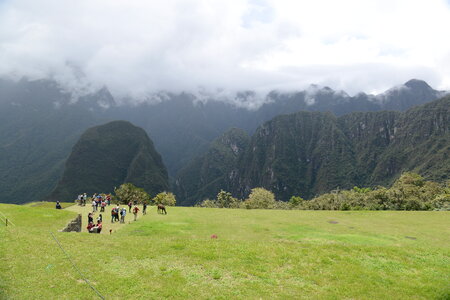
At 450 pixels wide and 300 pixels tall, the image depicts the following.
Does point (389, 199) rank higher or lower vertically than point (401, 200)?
lower

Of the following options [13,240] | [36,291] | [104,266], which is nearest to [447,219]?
[104,266]

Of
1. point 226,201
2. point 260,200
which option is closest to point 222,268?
point 260,200

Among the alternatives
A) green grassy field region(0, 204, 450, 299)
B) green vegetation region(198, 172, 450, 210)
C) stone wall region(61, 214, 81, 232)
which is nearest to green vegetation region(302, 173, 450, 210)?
green vegetation region(198, 172, 450, 210)

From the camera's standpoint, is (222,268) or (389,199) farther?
(389,199)

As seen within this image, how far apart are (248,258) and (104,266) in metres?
9.10

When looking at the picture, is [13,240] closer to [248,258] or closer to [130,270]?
[130,270]

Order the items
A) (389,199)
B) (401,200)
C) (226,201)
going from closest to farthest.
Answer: (401,200) < (389,199) < (226,201)

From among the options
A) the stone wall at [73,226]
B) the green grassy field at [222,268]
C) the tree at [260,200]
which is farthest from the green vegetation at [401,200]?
the stone wall at [73,226]

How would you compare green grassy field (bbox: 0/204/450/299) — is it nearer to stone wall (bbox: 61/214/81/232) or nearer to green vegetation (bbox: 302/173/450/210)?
stone wall (bbox: 61/214/81/232)

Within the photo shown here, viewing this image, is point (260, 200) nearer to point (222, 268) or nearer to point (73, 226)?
point (73, 226)

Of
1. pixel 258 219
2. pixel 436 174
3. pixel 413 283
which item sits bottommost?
pixel 436 174

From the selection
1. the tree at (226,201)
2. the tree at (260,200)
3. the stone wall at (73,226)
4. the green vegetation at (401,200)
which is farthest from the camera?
the tree at (226,201)

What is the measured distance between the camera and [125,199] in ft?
288

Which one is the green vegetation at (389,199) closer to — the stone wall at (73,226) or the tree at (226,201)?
the tree at (226,201)
